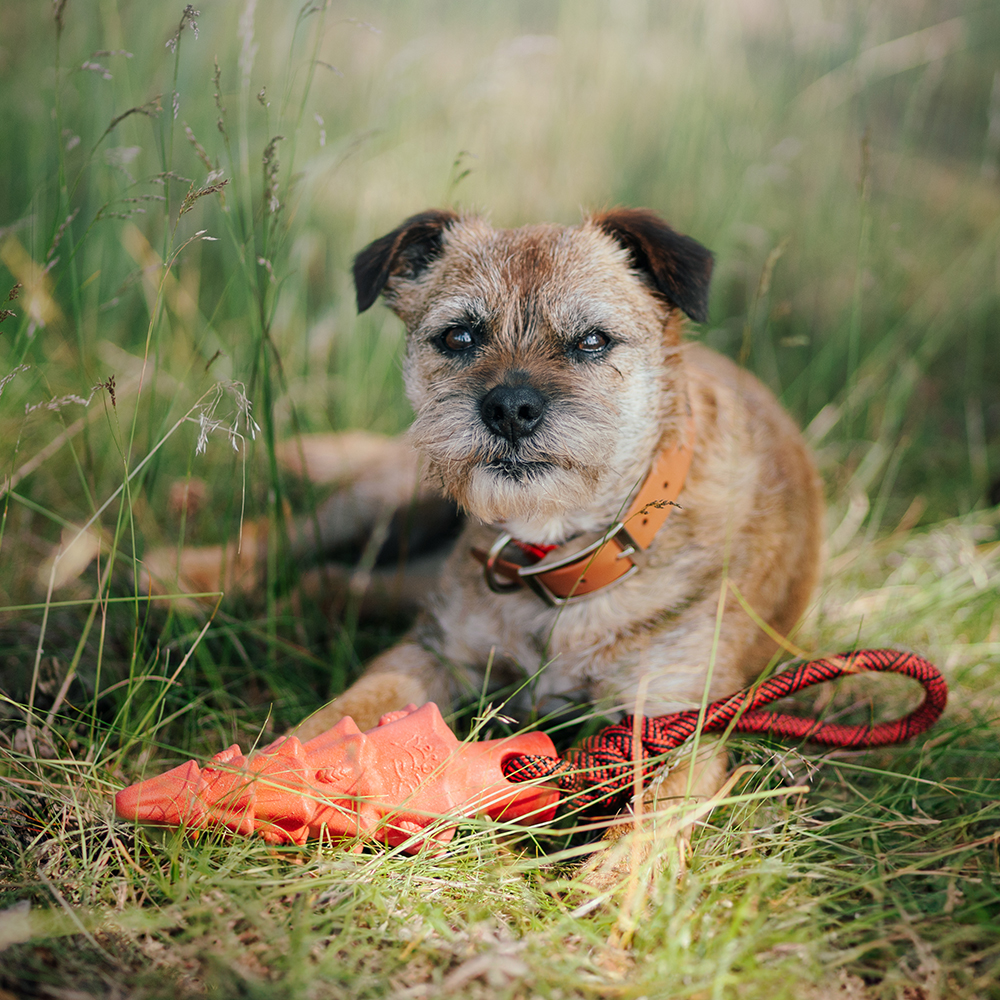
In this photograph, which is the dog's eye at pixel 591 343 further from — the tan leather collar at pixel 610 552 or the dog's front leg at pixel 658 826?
the dog's front leg at pixel 658 826

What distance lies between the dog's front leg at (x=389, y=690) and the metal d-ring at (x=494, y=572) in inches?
13.7

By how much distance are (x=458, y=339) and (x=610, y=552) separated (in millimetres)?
811

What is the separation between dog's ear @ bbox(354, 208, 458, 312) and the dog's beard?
0.55m

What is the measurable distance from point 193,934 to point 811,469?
2557 mm

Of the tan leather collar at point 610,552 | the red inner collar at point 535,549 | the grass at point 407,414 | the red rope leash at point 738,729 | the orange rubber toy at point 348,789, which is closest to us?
the grass at point 407,414

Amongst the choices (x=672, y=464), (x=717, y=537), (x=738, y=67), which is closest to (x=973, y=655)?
(x=717, y=537)

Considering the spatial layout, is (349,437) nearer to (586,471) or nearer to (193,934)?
(586,471)

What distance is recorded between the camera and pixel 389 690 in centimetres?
232

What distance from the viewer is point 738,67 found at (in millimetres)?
4777

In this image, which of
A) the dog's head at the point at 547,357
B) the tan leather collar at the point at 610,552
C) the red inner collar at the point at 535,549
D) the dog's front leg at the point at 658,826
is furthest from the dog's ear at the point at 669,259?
the dog's front leg at the point at 658,826

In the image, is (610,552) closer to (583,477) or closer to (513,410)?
(583,477)

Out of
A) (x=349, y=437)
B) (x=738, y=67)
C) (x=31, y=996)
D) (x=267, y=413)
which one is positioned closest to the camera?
(x=31, y=996)

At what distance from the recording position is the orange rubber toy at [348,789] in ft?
5.34

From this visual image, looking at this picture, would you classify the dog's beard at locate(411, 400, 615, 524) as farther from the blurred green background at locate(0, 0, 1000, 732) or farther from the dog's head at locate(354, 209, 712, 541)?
the blurred green background at locate(0, 0, 1000, 732)
